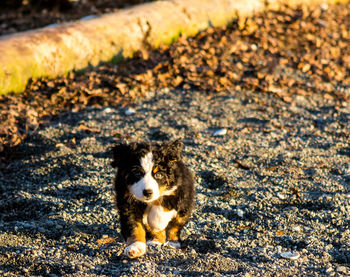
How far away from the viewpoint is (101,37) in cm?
798

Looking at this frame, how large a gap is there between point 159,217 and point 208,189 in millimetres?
1579

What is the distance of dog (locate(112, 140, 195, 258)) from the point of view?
3.37 m

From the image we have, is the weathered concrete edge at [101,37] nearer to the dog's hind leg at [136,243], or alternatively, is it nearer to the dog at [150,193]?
the dog at [150,193]

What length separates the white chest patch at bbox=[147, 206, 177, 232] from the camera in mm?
3562

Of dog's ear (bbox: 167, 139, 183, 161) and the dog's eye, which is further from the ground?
dog's ear (bbox: 167, 139, 183, 161)

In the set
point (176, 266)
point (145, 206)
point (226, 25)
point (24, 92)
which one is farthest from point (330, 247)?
point (226, 25)

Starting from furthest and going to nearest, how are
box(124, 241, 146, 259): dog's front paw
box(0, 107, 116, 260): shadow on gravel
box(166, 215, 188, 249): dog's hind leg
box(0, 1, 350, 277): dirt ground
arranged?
box(0, 107, 116, 260): shadow on gravel < box(0, 1, 350, 277): dirt ground < box(166, 215, 188, 249): dog's hind leg < box(124, 241, 146, 259): dog's front paw

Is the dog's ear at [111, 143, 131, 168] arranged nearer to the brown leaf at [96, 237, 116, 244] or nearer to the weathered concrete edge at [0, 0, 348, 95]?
the brown leaf at [96, 237, 116, 244]

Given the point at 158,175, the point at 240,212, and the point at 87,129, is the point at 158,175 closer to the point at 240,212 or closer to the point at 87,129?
the point at 240,212

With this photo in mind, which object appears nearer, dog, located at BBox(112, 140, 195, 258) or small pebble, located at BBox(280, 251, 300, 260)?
dog, located at BBox(112, 140, 195, 258)

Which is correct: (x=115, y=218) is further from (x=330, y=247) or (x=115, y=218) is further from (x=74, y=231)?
(x=330, y=247)

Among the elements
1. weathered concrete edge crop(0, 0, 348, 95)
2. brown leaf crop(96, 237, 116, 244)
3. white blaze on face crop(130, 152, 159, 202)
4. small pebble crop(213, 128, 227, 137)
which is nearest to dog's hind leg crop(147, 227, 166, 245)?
brown leaf crop(96, 237, 116, 244)

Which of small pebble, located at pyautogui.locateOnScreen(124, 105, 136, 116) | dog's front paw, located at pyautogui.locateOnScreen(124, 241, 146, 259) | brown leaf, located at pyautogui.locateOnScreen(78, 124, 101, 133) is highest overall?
dog's front paw, located at pyautogui.locateOnScreen(124, 241, 146, 259)

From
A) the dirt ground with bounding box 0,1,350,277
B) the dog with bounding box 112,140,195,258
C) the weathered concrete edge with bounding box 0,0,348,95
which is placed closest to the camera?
the dog with bounding box 112,140,195,258
